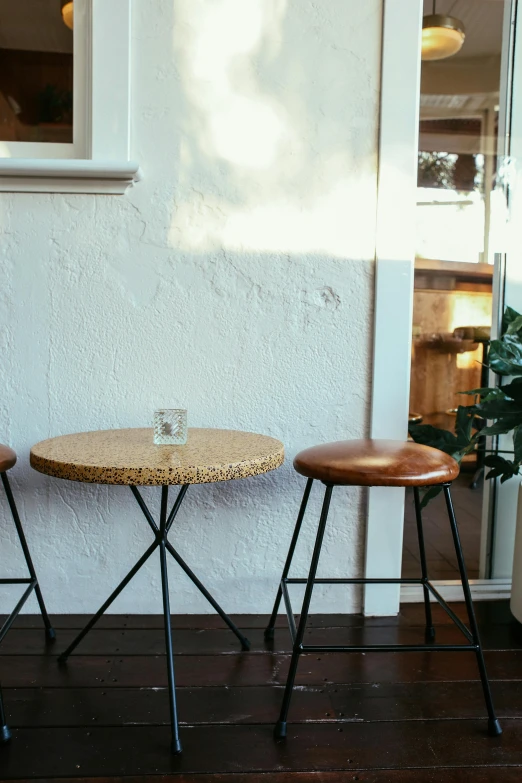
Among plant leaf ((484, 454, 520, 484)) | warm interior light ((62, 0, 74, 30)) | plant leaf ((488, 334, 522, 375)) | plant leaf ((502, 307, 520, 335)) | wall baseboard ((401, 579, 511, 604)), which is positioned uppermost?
warm interior light ((62, 0, 74, 30))

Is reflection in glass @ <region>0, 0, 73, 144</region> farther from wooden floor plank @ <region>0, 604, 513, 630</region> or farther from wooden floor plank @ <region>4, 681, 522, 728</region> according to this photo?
wooden floor plank @ <region>4, 681, 522, 728</region>

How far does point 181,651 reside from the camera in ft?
6.29

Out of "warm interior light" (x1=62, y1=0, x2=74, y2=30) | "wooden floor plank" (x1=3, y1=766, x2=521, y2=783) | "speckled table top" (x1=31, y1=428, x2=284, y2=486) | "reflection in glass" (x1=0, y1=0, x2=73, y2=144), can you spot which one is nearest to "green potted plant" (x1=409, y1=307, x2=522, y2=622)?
"speckled table top" (x1=31, y1=428, x2=284, y2=486)

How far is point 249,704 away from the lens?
165cm

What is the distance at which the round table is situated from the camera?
4.65ft

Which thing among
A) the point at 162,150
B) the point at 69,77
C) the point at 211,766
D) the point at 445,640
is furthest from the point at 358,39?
the point at 211,766

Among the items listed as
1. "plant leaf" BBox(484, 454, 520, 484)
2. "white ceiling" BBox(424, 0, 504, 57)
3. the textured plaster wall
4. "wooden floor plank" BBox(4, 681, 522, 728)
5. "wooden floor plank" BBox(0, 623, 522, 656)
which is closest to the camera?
"wooden floor plank" BBox(4, 681, 522, 728)

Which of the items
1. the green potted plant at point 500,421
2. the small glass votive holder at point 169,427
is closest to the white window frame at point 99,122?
the small glass votive holder at point 169,427

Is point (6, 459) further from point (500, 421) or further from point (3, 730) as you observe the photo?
point (500, 421)

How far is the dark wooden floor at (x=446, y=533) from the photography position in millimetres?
2344

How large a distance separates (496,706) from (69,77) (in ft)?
7.30

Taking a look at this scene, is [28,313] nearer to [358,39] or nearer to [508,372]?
[358,39]

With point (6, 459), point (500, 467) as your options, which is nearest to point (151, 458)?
point (6, 459)

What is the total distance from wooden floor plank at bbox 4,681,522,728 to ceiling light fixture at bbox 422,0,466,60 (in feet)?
6.53
